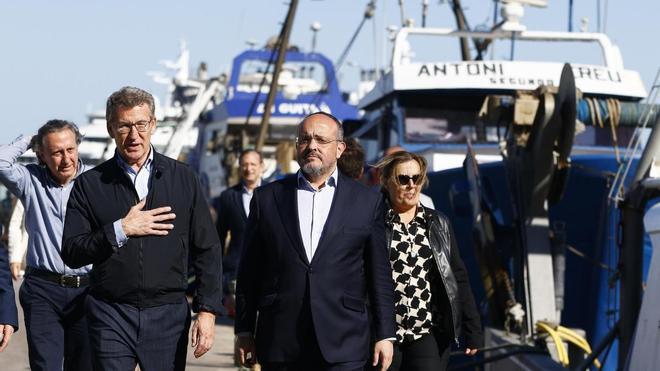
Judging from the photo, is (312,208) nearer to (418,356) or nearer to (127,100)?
(127,100)

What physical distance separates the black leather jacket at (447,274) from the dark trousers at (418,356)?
0.40 feet

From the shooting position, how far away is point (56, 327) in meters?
8.09

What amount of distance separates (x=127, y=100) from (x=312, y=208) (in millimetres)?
954

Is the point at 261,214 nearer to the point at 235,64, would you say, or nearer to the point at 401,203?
the point at 401,203

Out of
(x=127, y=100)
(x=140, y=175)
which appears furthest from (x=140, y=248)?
(x=127, y=100)

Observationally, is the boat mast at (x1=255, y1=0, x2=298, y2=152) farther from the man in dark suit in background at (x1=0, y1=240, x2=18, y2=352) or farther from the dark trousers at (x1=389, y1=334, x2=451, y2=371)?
the man in dark suit in background at (x1=0, y1=240, x2=18, y2=352)

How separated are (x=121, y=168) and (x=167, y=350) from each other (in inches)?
32.8

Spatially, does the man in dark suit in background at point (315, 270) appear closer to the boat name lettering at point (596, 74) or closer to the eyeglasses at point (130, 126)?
the eyeglasses at point (130, 126)

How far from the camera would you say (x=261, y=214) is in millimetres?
6844

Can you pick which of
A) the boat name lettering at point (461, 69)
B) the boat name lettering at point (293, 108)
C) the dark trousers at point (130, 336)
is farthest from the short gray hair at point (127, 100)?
the boat name lettering at point (293, 108)

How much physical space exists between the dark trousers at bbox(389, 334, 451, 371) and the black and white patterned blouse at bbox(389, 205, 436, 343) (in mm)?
39

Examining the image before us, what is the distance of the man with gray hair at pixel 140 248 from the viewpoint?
258 inches

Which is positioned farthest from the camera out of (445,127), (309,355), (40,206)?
(445,127)

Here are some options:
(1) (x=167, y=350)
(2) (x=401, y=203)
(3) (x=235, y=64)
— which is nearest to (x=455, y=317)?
(2) (x=401, y=203)
